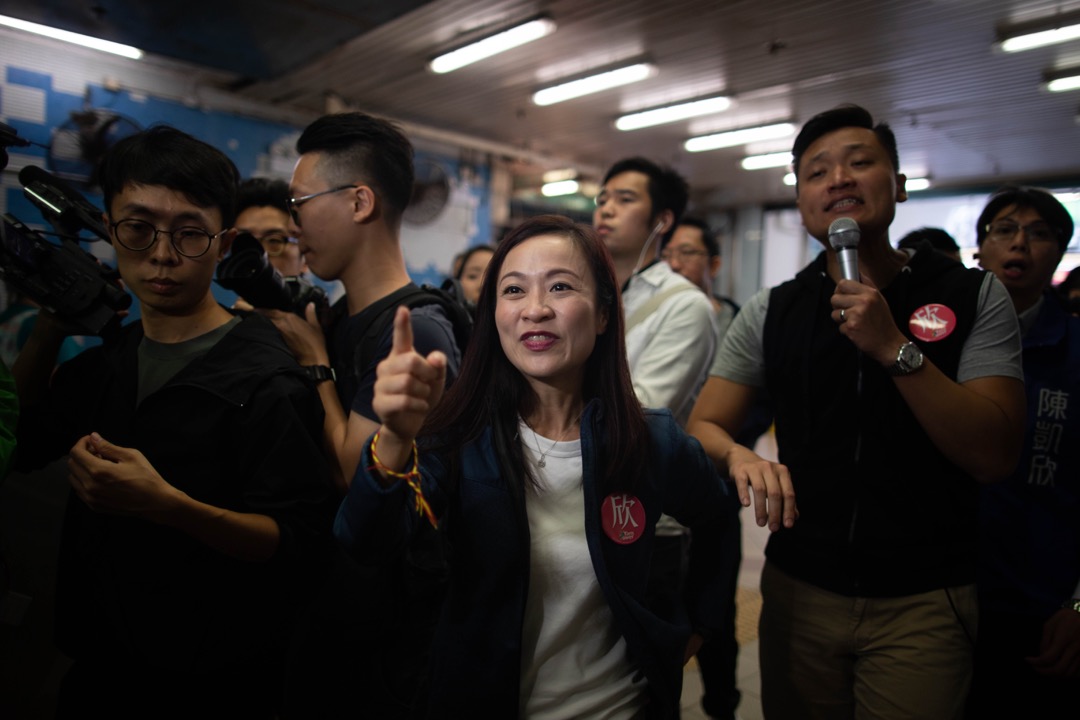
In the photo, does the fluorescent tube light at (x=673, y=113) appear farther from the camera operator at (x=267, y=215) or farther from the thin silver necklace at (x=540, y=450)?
the thin silver necklace at (x=540, y=450)

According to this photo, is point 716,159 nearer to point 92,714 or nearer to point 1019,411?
point 1019,411

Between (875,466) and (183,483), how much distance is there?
1.58 meters

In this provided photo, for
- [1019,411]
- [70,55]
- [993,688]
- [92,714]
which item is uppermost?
[70,55]

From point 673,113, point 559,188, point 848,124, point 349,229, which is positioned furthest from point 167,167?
point 559,188

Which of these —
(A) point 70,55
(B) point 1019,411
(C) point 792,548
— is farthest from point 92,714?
(A) point 70,55

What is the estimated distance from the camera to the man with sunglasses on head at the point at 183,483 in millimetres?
1325

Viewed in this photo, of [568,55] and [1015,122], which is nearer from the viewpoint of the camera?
[568,55]

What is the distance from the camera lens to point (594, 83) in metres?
6.16

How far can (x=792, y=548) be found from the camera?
1.73 metres

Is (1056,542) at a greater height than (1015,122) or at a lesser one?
lesser

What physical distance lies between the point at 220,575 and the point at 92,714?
15.4 inches

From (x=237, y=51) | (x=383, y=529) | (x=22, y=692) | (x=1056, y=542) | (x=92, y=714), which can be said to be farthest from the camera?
(x=237, y=51)

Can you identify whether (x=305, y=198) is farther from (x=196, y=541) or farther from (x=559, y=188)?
(x=559, y=188)

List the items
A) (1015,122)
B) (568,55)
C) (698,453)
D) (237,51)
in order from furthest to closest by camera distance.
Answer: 1. (1015,122)
2. (568,55)
3. (237,51)
4. (698,453)
